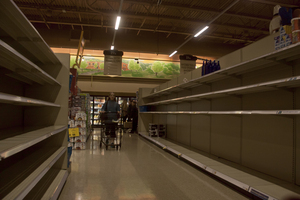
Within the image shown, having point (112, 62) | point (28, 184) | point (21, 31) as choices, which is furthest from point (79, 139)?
point (112, 62)

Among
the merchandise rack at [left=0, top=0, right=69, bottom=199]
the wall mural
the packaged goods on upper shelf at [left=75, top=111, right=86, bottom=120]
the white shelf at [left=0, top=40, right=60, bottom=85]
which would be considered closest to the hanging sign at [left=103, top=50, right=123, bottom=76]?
the wall mural

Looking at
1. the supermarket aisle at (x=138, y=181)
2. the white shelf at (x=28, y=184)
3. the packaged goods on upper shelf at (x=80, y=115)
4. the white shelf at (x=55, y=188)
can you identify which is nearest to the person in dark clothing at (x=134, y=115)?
the packaged goods on upper shelf at (x=80, y=115)

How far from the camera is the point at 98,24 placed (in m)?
11.0

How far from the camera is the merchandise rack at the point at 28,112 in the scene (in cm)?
173

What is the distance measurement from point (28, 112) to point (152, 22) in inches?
355

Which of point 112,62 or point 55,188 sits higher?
point 112,62

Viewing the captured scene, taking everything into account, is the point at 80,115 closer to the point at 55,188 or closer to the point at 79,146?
the point at 79,146

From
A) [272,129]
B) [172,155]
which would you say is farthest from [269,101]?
[172,155]

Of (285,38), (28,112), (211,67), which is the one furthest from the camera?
(211,67)

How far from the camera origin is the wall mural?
1263 centimetres

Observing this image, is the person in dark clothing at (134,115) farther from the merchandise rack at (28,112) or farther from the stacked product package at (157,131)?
the merchandise rack at (28,112)

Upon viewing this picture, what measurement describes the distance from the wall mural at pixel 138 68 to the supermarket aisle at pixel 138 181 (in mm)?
8218

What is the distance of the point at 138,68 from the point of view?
43.4 feet

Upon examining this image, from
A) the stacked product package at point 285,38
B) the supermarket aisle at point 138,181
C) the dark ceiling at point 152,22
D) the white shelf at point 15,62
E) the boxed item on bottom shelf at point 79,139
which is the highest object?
the dark ceiling at point 152,22
